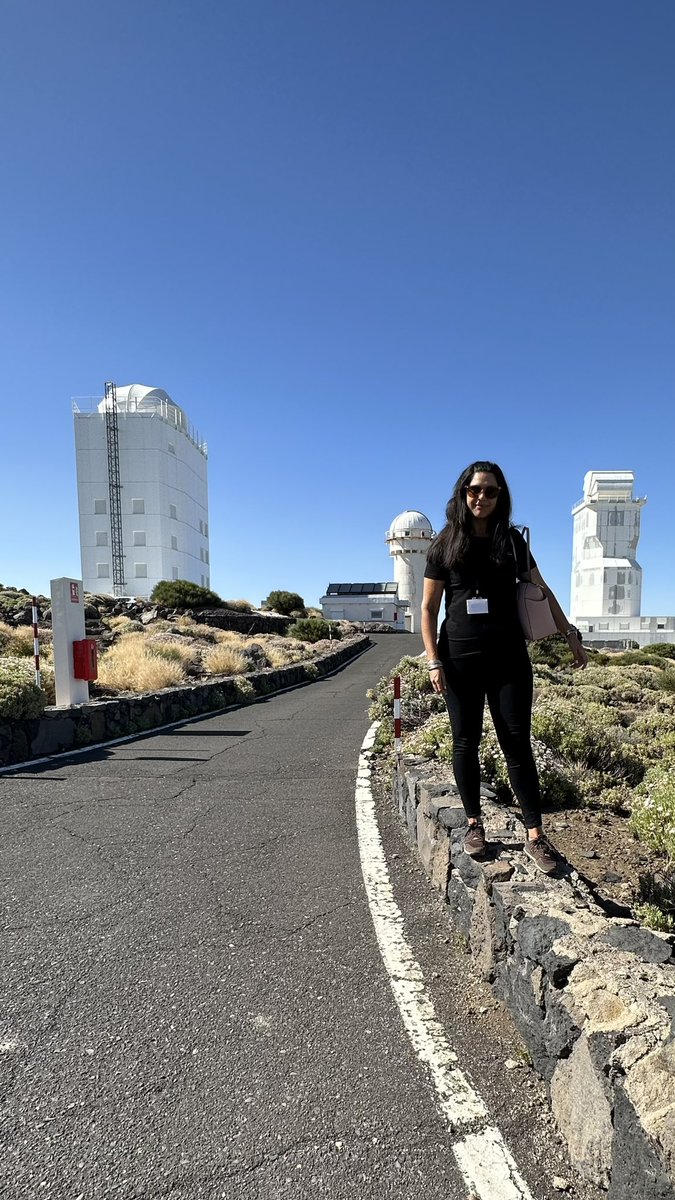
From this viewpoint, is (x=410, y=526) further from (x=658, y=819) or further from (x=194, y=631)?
(x=658, y=819)

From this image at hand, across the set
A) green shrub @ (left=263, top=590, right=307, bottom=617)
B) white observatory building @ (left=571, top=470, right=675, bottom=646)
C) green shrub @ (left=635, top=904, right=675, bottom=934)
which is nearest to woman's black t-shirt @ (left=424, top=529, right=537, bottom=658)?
green shrub @ (left=635, top=904, right=675, bottom=934)

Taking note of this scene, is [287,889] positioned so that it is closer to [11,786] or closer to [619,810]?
[619,810]

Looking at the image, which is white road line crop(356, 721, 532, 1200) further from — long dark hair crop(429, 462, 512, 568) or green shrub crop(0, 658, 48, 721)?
green shrub crop(0, 658, 48, 721)

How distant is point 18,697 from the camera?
7.23 metres

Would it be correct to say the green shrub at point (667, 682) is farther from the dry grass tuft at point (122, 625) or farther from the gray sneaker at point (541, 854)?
the dry grass tuft at point (122, 625)

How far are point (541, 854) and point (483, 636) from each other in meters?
1.03

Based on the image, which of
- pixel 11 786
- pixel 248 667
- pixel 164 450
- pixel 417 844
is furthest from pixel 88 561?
pixel 417 844

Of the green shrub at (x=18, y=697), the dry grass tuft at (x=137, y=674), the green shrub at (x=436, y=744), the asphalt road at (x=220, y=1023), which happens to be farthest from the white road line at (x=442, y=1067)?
the dry grass tuft at (x=137, y=674)

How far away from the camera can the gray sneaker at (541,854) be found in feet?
9.33

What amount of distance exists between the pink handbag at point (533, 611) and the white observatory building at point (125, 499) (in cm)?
4718

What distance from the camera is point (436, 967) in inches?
114

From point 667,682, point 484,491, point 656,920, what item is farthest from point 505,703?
point 667,682

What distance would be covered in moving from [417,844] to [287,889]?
98 cm

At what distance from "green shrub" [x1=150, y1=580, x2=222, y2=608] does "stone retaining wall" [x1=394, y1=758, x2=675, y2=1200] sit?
105ft
